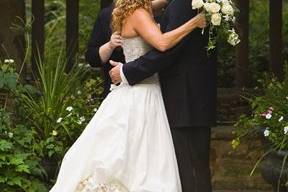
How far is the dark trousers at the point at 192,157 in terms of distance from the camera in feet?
17.7

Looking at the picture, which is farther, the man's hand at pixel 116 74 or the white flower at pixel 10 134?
the white flower at pixel 10 134

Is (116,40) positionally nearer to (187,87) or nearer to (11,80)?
(187,87)

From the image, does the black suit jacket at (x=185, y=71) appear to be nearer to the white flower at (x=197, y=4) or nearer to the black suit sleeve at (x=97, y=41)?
the white flower at (x=197, y=4)

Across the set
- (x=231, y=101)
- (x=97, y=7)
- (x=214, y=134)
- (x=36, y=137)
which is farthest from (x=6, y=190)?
(x=97, y=7)

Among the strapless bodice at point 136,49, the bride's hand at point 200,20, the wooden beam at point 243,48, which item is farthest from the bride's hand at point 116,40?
the wooden beam at point 243,48

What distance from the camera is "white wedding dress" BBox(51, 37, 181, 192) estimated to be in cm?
535

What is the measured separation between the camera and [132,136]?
541 centimetres

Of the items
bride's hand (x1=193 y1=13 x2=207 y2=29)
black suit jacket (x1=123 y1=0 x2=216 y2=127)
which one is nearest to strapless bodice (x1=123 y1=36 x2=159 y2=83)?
black suit jacket (x1=123 y1=0 x2=216 y2=127)

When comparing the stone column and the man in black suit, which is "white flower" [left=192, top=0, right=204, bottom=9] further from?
the stone column

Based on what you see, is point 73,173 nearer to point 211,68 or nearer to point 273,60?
point 211,68

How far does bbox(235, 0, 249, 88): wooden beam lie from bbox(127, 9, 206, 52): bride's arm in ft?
12.4

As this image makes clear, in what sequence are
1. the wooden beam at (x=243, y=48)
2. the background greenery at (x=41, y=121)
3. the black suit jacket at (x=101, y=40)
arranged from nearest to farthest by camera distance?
the black suit jacket at (x=101, y=40), the background greenery at (x=41, y=121), the wooden beam at (x=243, y=48)

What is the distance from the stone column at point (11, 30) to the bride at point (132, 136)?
7.59ft

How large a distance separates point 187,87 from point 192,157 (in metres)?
0.45
